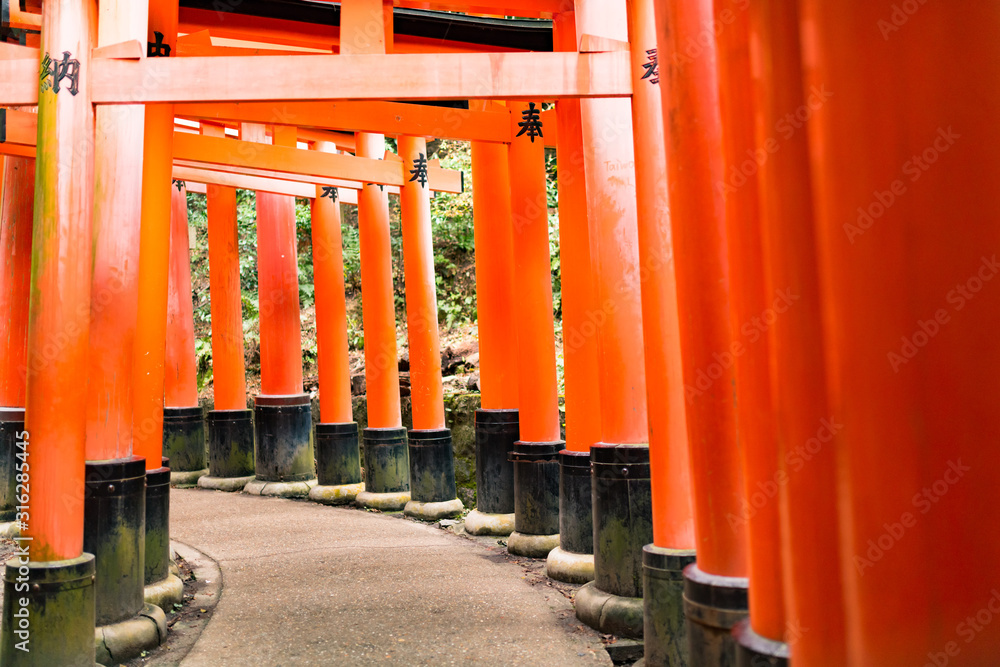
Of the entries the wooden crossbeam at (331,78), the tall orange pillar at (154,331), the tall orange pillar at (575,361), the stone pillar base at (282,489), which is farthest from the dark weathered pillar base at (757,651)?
the stone pillar base at (282,489)

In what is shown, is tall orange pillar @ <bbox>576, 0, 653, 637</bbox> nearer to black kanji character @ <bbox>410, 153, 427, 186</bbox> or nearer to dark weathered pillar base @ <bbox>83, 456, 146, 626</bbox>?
dark weathered pillar base @ <bbox>83, 456, 146, 626</bbox>

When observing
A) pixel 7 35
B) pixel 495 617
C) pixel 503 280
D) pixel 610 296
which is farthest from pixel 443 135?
pixel 495 617

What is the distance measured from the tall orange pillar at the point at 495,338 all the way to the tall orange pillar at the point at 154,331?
→ 3.42 metres

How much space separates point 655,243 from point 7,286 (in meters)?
5.93

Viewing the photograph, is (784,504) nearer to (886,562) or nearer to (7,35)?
(886,562)

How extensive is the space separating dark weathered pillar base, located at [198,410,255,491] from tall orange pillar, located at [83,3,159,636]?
20.8 feet

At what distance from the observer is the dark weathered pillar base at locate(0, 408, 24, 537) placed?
732cm

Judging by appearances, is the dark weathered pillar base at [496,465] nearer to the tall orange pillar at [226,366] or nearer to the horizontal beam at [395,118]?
the horizontal beam at [395,118]

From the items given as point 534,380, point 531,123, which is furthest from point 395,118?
point 534,380

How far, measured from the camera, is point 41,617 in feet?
13.2

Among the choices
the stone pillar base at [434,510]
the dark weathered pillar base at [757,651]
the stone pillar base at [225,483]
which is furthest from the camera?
the stone pillar base at [225,483]

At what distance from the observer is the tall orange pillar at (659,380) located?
4.14 meters

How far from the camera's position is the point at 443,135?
289 inches

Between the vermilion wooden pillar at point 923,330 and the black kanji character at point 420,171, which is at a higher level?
the black kanji character at point 420,171
